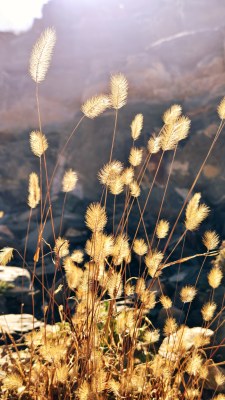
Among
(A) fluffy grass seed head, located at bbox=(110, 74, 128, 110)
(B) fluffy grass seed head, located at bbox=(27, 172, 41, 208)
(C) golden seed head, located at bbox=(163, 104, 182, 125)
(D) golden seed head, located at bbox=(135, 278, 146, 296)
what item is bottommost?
(D) golden seed head, located at bbox=(135, 278, 146, 296)

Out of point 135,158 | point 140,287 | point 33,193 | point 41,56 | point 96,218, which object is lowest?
point 140,287

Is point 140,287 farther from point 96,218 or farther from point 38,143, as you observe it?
point 38,143

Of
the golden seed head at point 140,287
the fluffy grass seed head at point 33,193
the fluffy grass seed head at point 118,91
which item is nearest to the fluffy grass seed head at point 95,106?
the fluffy grass seed head at point 118,91

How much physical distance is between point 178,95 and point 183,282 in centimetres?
404

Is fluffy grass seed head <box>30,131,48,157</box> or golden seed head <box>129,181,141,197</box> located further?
golden seed head <box>129,181,141,197</box>

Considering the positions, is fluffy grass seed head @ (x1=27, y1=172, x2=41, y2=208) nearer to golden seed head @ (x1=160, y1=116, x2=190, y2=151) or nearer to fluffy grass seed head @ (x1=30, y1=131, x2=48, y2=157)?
fluffy grass seed head @ (x1=30, y1=131, x2=48, y2=157)

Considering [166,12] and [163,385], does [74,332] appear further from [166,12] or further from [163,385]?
[166,12]

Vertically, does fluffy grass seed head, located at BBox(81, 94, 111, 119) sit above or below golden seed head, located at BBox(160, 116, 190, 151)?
above

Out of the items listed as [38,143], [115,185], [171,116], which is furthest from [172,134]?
[38,143]

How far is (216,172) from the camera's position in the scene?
6.18 meters

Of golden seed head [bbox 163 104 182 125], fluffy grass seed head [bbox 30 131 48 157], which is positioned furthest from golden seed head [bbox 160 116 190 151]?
fluffy grass seed head [bbox 30 131 48 157]

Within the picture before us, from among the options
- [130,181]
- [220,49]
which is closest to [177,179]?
[220,49]

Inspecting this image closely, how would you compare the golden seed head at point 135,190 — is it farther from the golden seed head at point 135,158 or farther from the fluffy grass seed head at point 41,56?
the fluffy grass seed head at point 41,56

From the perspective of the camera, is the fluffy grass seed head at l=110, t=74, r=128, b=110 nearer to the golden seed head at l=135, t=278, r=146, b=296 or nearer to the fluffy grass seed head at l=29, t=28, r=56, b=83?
the fluffy grass seed head at l=29, t=28, r=56, b=83
